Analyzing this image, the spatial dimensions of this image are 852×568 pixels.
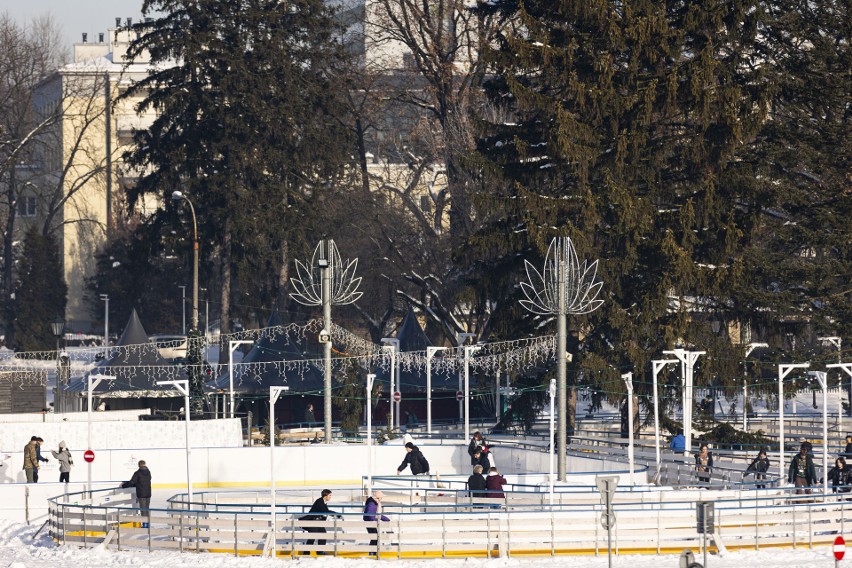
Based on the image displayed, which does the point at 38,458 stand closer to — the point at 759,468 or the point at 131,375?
the point at 131,375

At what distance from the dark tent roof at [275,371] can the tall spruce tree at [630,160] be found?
822 cm

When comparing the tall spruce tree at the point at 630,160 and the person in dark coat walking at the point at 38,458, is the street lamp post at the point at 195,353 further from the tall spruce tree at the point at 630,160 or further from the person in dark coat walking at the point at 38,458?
the person in dark coat walking at the point at 38,458

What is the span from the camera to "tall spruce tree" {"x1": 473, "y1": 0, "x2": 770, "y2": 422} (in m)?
52.3

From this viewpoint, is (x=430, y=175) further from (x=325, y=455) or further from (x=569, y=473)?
(x=569, y=473)

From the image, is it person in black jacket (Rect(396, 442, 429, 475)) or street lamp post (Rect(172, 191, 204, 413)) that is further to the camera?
street lamp post (Rect(172, 191, 204, 413))

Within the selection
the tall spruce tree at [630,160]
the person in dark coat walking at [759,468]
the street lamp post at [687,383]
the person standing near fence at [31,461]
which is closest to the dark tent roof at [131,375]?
the tall spruce tree at [630,160]

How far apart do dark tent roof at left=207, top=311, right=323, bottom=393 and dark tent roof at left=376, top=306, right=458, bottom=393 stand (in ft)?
8.99

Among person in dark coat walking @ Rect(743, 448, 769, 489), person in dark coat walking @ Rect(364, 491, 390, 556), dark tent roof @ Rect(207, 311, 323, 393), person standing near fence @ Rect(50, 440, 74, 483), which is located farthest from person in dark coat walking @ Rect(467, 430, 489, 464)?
dark tent roof @ Rect(207, 311, 323, 393)

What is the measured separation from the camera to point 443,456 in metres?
47.3

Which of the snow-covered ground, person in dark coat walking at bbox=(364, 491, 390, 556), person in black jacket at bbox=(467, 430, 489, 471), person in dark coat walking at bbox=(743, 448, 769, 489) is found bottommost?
the snow-covered ground

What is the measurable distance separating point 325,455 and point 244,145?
89.7 ft

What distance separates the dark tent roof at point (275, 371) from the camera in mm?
58562

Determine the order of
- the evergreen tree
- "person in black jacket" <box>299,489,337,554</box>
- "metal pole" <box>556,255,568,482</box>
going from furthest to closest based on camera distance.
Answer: the evergreen tree < "metal pole" <box>556,255,568,482</box> < "person in black jacket" <box>299,489,337,554</box>

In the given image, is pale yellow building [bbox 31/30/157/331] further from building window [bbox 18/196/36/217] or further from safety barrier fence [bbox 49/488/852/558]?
safety barrier fence [bbox 49/488/852/558]
